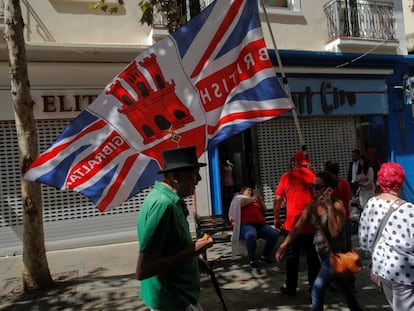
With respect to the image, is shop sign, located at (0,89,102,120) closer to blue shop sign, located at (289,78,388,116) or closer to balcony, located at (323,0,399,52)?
blue shop sign, located at (289,78,388,116)

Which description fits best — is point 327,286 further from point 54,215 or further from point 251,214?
point 54,215

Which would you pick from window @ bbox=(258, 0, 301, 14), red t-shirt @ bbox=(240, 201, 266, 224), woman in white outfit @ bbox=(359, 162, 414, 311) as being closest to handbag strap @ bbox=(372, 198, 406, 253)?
woman in white outfit @ bbox=(359, 162, 414, 311)

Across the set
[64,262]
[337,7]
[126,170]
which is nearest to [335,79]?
[337,7]

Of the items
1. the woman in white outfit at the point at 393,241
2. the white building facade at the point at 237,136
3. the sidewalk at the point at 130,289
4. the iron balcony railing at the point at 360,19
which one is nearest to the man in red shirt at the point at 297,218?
the sidewalk at the point at 130,289

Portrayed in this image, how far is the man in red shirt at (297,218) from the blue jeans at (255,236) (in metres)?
1.13

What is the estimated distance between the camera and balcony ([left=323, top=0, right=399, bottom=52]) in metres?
11.3

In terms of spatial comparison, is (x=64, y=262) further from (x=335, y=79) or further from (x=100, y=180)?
(x=335, y=79)

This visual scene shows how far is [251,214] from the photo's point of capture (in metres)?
6.84

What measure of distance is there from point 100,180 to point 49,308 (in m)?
2.50

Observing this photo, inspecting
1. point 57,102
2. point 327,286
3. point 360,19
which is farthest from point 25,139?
A: point 360,19

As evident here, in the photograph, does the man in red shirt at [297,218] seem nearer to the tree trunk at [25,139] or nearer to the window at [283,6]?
the tree trunk at [25,139]

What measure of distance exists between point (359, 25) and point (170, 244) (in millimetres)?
11053

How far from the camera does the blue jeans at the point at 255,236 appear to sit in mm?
6527

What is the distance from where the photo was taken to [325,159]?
1193cm
